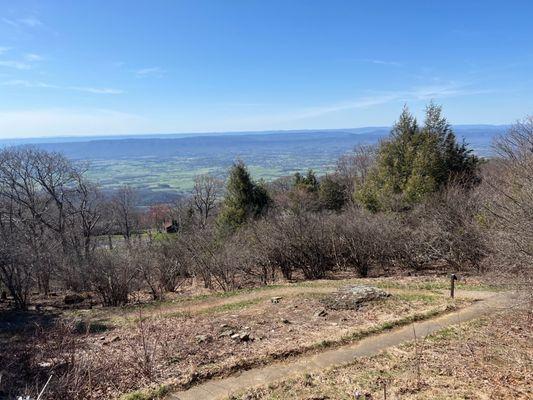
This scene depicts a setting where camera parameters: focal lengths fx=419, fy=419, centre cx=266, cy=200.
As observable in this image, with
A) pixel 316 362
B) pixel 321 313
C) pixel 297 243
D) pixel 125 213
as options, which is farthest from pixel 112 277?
pixel 125 213

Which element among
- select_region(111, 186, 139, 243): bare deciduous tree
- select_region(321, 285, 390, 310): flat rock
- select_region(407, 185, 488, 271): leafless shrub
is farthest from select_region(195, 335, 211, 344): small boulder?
select_region(111, 186, 139, 243): bare deciduous tree

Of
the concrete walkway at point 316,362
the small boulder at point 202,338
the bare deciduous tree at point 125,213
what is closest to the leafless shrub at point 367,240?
the concrete walkway at point 316,362

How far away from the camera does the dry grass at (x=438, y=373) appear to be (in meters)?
7.76

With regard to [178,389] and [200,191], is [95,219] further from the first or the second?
[178,389]

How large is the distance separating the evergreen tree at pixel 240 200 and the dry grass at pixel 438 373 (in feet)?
65.6

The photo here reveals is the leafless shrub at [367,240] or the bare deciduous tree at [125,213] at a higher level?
the leafless shrub at [367,240]

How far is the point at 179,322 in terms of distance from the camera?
49.8ft

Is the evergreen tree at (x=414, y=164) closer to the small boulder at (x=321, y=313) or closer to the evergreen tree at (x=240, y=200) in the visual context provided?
the evergreen tree at (x=240, y=200)

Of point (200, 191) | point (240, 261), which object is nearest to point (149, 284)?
point (240, 261)

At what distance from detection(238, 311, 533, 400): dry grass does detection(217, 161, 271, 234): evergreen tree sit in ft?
65.6

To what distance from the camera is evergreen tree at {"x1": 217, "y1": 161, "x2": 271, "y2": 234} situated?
29.7 m

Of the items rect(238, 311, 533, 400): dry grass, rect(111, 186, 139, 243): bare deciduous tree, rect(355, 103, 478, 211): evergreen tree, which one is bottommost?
rect(111, 186, 139, 243): bare deciduous tree

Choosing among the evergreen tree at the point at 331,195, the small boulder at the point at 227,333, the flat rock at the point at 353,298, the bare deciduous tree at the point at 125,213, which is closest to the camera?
the small boulder at the point at 227,333

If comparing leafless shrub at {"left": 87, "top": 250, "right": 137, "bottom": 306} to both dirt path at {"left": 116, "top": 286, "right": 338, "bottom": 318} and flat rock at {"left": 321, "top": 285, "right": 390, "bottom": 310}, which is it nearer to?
dirt path at {"left": 116, "top": 286, "right": 338, "bottom": 318}
